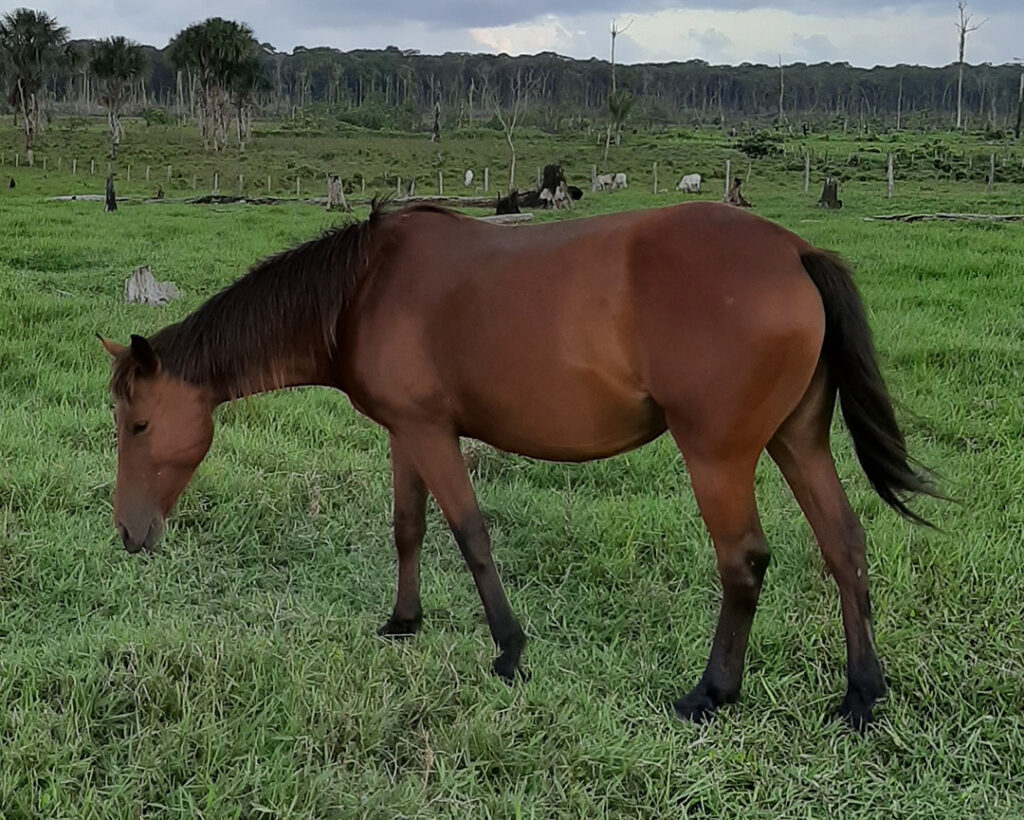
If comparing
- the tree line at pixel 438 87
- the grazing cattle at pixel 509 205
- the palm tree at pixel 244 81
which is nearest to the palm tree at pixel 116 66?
the tree line at pixel 438 87

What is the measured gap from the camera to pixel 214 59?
1841 inches

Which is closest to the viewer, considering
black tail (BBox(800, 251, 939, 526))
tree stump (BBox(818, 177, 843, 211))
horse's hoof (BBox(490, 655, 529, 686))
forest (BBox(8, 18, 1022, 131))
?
black tail (BBox(800, 251, 939, 526))

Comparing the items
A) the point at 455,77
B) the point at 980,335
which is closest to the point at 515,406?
the point at 980,335

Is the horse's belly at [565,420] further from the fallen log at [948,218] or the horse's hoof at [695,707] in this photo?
the fallen log at [948,218]

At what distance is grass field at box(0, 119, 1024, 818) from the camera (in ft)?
8.38

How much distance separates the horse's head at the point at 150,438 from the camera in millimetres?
3160

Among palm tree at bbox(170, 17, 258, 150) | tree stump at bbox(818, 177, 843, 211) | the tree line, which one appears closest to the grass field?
tree stump at bbox(818, 177, 843, 211)

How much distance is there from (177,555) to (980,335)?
20.5ft

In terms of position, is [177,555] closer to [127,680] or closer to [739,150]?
[127,680]

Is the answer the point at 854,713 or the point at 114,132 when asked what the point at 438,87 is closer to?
the point at 114,132

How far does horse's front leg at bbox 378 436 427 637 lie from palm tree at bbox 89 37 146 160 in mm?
47418

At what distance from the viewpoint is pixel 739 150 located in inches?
1783

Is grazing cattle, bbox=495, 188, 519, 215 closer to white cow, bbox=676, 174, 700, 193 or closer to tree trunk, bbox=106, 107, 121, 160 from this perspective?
white cow, bbox=676, 174, 700, 193

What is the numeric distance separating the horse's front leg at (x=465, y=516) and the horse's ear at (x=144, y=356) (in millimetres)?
867
